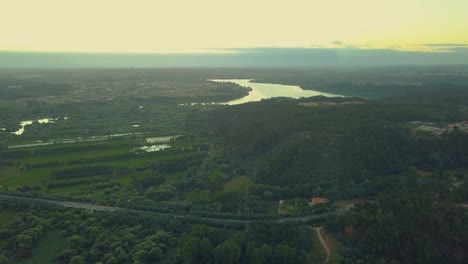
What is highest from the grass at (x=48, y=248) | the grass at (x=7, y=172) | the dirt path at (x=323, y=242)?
the grass at (x=7, y=172)

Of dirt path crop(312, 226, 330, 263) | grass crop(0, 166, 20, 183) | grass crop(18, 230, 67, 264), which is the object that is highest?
grass crop(0, 166, 20, 183)

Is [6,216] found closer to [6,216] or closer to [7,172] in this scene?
[6,216]

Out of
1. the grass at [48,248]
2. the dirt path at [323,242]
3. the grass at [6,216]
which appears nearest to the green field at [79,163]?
the grass at [6,216]

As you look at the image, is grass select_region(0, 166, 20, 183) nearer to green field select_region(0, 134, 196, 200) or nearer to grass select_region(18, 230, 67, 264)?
green field select_region(0, 134, 196, 200)

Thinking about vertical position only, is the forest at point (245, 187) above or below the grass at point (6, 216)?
above

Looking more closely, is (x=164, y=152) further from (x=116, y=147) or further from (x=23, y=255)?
(x=23, y=255)

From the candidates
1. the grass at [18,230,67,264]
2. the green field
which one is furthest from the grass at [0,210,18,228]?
the green field

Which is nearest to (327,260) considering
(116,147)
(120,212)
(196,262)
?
(196,262)

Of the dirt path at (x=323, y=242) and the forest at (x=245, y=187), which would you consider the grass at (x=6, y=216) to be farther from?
the dirt path at (x=323, y=242)

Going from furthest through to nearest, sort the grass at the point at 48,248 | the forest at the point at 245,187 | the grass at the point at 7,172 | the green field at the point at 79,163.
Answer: the grass at the point at 7,172
the green field at the point at 79,163
the grass at the point at 48,248
the forest at the point at 245,187

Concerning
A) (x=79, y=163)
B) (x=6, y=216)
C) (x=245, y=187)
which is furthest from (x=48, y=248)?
(x=79, y=163)
